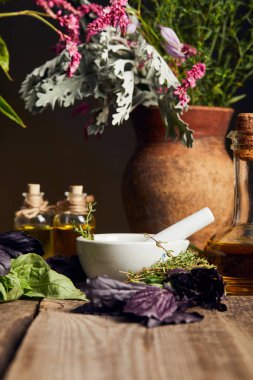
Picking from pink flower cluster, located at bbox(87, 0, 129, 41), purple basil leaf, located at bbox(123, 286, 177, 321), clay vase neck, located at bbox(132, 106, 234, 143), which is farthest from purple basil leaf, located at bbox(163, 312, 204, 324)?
clay vase neck, located at bbox(132, 106, 234, 143)

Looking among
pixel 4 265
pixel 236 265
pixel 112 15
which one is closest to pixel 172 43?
pixel 112 15

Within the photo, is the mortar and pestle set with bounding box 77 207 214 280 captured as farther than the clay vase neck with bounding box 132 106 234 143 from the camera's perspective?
No

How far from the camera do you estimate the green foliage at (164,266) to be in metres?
1.02

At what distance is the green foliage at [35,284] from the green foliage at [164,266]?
9cm

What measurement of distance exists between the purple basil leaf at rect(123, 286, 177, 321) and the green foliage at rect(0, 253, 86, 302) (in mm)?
140

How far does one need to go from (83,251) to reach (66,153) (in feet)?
2.85

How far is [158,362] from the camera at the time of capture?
67cm

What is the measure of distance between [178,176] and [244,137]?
1.24 feet

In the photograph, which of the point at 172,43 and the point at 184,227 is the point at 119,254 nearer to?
the point at 184,227

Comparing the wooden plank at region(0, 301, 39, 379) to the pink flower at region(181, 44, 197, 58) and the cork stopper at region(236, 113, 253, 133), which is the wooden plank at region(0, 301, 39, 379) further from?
the pink flower at region(181, 44, 197, 58)

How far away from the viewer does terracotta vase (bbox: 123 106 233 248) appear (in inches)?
57.9

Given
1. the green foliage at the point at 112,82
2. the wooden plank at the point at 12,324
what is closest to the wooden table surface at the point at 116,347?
the wooden plank at the point at 12,324

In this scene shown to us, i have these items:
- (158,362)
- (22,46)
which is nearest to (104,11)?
(158,362)

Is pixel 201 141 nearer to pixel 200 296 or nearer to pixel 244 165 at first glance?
pixel 244 165
